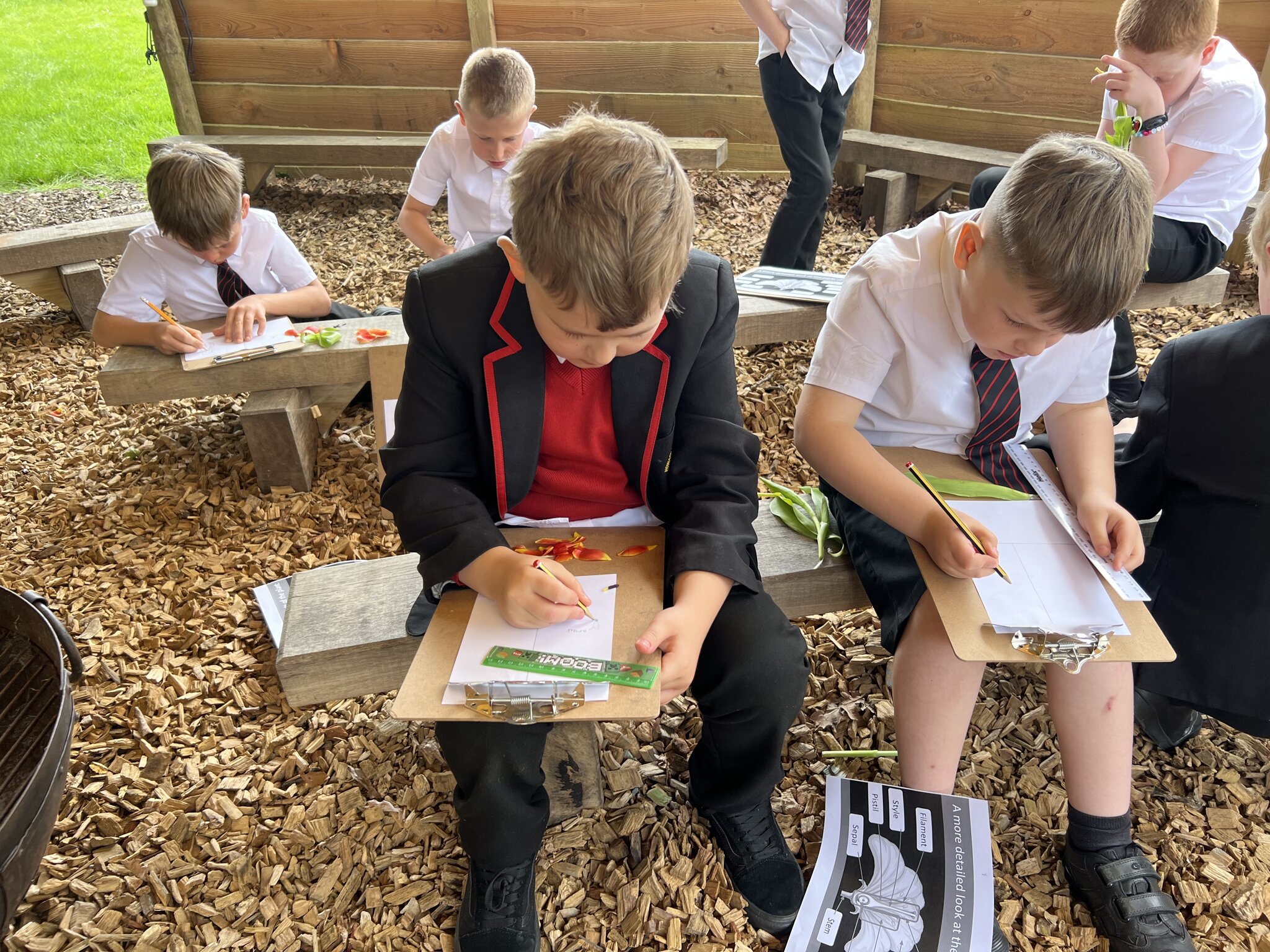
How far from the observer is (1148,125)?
2.17 metres

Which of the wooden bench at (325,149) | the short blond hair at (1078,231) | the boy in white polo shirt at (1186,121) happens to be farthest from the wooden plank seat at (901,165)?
the short blond hair at (1078,231)

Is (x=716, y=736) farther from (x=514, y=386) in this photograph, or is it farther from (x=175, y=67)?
(x=175, y=67)

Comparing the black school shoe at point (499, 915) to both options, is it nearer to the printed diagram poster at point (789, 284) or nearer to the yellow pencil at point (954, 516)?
the yellow pencil at point (954, 516)

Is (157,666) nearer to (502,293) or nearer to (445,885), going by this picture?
(445,885)

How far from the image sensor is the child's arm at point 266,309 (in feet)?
7.33

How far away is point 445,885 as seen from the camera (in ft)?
4.52

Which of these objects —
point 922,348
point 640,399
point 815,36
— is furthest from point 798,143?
point 640,399

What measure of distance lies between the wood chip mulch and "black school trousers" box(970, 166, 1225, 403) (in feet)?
4.14

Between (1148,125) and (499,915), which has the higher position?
(1148,125)

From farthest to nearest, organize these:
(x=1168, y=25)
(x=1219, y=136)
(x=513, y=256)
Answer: (x=1219, y=136) < (x=1168, y=25) < (x=513, y=256)

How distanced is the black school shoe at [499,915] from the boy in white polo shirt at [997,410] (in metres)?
0.64

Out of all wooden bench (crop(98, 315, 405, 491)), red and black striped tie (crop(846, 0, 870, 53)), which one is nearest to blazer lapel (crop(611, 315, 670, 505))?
wooden bench (crop(98, 315, 405, 491))

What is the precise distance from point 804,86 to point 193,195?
204cm

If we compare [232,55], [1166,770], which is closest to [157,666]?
[1166,770]
